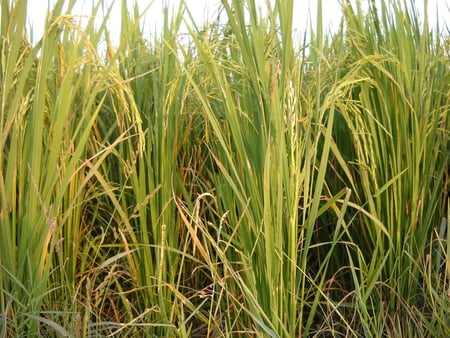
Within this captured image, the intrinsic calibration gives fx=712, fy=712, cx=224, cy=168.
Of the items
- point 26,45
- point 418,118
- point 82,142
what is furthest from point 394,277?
point 26,45

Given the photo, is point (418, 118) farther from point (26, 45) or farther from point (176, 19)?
point (26, 45)

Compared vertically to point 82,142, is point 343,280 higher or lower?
lower

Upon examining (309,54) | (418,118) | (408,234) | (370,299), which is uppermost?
(309,54)

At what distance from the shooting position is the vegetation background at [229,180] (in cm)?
149

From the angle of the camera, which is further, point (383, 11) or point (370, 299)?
point (383, 11)

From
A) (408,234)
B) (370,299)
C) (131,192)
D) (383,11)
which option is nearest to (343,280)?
(370,299)

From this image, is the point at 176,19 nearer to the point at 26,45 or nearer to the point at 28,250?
the point at 26,45

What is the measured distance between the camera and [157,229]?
173cm

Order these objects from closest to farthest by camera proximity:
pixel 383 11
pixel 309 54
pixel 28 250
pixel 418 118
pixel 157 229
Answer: pixel 28 250
pixel 157 229
pixel 418 118
pixel 383 11
pixel 309 54

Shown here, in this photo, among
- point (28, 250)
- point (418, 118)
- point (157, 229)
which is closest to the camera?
point (28, 250)

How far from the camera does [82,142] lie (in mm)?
1581

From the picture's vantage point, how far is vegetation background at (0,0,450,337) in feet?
4.88

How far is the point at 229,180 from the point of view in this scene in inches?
57.9

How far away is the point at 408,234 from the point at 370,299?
0.64ft
